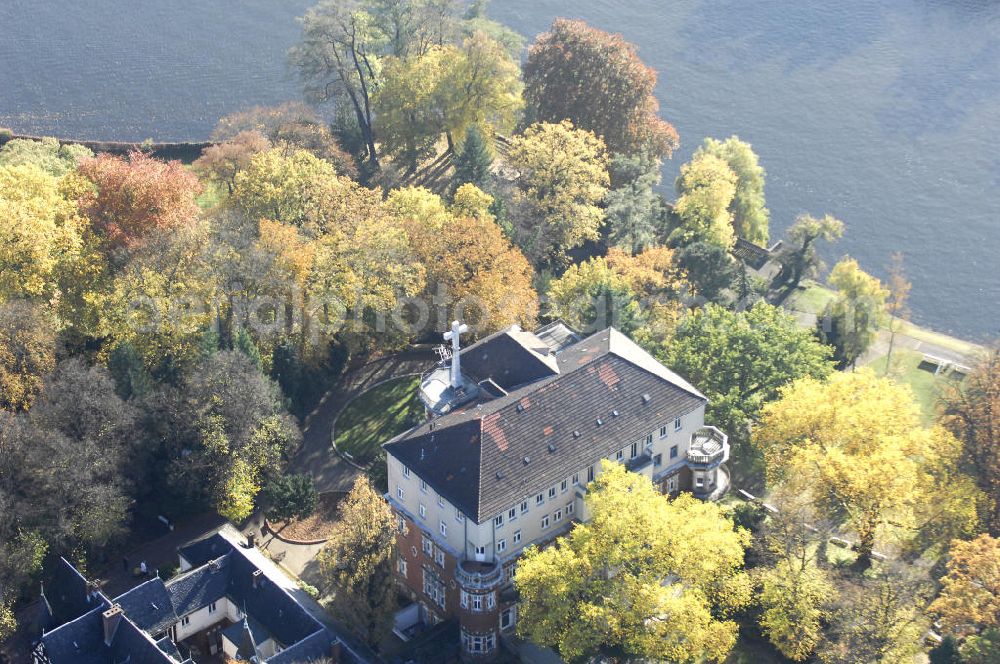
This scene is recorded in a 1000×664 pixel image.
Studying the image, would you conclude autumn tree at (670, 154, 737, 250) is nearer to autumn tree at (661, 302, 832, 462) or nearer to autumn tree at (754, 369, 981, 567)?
autumn tree at (661, 302, 832, 462)

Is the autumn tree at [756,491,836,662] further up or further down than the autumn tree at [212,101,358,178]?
further down

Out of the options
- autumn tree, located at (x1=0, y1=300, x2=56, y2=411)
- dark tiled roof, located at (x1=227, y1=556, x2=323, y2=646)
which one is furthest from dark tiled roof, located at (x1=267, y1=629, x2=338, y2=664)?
autumn tree, located at (x1=0, y1=300, x2=56, y2=411)

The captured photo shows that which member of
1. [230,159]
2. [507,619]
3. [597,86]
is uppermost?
[597,86]

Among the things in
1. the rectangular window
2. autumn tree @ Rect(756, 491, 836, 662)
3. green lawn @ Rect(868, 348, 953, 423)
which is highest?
autumn tree @ Rect(756, 491, 836, 662)

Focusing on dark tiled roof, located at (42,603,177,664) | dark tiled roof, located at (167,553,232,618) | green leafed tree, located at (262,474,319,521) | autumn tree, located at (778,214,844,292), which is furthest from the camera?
autumn tree, located at (778,214,844,292)

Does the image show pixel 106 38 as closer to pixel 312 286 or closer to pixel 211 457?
pixel 312 286

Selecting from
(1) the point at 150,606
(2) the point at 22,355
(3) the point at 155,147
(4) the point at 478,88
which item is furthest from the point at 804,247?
(2) the point at 22,355

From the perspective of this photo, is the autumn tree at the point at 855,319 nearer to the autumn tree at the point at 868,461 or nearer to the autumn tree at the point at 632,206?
the autumn tree at the point at 632,206

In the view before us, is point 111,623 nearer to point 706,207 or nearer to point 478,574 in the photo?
point 478,574
